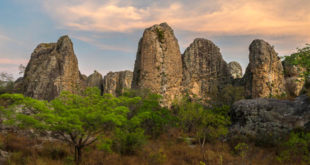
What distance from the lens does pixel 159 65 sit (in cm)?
3659

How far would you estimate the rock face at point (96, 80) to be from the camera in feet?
234

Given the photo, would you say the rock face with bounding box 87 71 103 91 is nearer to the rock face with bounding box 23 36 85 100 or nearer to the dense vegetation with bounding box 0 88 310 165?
the rock face with bounding box 23 36 85 100

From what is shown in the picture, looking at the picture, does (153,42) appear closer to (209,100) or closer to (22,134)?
(209,100)

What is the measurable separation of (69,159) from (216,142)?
1199 cm

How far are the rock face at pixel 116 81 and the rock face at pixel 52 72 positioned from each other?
77.0ft

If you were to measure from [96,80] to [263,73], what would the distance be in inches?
2125

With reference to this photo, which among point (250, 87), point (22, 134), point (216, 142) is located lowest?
point (216, 142)

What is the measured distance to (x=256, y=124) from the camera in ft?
55.9

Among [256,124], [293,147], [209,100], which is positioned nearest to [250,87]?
[209,100]

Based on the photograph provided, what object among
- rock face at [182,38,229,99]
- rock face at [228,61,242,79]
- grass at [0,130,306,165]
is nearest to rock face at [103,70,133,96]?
rock face at [182,38,229,99]

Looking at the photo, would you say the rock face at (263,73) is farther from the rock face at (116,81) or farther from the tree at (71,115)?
the rock face at (116,81)

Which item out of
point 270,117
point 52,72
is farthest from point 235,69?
point 52,72

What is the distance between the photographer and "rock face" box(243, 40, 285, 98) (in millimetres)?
36938

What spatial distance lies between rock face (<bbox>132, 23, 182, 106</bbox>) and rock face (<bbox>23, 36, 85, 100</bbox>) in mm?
13277
